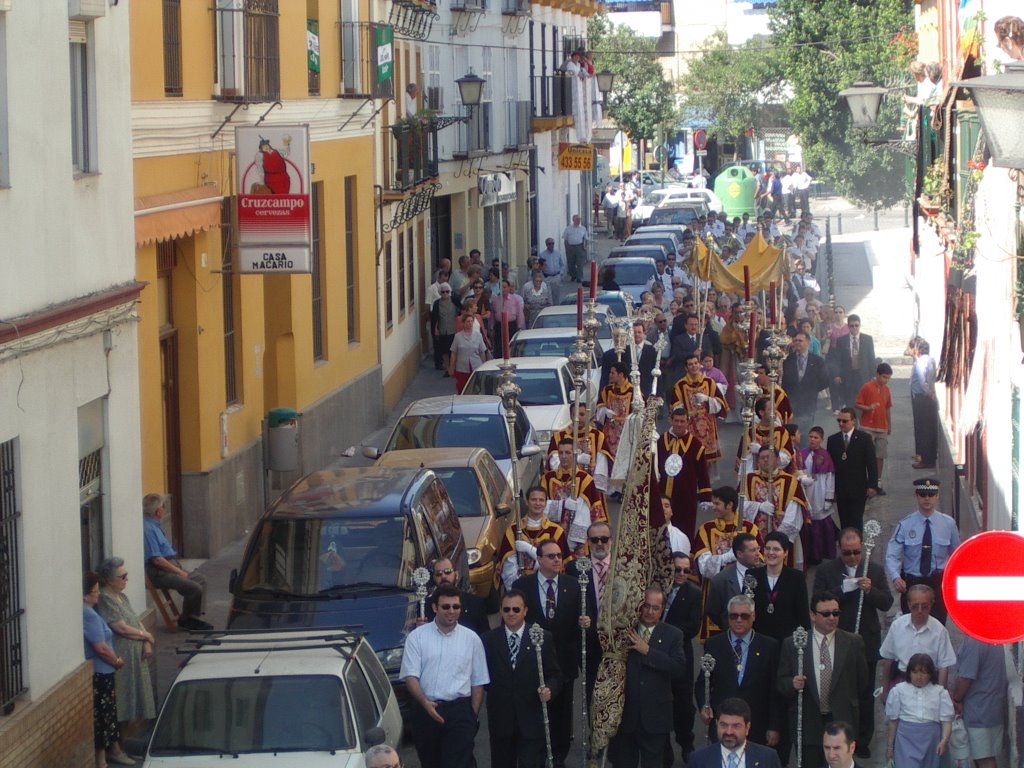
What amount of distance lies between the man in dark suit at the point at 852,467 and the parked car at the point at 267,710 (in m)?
7.93

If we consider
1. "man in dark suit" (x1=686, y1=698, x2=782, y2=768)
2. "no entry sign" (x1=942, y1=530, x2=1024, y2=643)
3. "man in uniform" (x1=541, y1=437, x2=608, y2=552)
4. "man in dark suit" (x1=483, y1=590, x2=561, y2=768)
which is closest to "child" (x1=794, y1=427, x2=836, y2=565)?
"man in uniform" (x1=541, y1=437, x2=608, y2=552)

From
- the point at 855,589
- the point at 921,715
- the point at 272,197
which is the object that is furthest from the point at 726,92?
the point at 921,715

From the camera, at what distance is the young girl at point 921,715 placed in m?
10.0

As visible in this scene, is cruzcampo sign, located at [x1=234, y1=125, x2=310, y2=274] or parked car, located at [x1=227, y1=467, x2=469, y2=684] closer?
parked car, located at [x1=227, y1=467, x2=469, y2=684]

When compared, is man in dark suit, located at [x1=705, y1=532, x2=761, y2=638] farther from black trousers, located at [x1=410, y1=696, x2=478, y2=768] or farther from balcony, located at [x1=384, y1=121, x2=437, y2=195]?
balcony, located at [x1=384, y1=121, x2=437, y2=195]

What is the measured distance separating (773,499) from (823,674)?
14.0 ft

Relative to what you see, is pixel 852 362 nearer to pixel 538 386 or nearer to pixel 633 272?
pixel 538 386

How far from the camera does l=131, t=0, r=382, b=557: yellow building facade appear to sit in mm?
16172

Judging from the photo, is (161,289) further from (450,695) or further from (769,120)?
(769,120)

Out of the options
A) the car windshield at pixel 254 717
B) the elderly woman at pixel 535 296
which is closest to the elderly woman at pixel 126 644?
the car windshield at pixel 254 717

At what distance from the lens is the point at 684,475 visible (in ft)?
54.9

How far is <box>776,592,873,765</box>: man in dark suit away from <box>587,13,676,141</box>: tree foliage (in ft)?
190

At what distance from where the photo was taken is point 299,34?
21078 millimetres

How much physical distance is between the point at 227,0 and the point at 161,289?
10.2 feet
